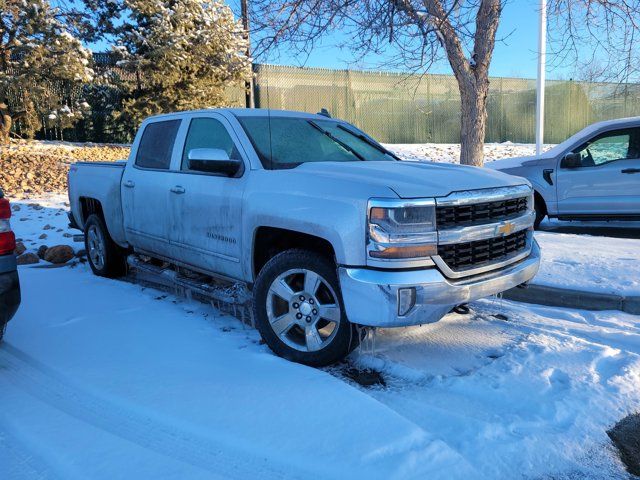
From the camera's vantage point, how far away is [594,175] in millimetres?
8344

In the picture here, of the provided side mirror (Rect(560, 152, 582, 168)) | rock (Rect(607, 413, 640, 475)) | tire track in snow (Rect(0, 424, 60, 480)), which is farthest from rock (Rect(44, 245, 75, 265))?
side mirror (Rect(560, 152, 582, 168))

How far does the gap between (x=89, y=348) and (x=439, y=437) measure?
8.77 feet

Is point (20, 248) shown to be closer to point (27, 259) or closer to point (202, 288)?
point (27, 259)

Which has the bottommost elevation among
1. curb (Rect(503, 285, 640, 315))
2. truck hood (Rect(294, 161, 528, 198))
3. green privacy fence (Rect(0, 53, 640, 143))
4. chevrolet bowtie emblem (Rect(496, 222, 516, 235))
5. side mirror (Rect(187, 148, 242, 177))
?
curb (Rect(503, 285, 640, 315))

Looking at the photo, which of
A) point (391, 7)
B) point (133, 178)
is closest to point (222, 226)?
point (133, 178)

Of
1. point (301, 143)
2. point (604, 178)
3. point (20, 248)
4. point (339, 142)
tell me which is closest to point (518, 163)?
point (604, 178)

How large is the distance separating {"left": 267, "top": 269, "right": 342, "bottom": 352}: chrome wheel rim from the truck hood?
723 millimetres

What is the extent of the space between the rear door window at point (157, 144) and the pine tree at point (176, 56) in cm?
1180

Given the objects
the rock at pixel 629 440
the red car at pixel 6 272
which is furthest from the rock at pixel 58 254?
the rock at pixel 629 440

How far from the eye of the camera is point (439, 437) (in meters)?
2.90

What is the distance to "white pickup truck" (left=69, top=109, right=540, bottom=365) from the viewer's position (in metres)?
3.34

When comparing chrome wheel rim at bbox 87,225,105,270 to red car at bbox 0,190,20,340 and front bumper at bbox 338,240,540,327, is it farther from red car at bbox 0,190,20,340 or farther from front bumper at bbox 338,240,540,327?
front bumper at bbox 338,240,540,327

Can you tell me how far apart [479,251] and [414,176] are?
66 cm

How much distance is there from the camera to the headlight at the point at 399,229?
3.32 metres
